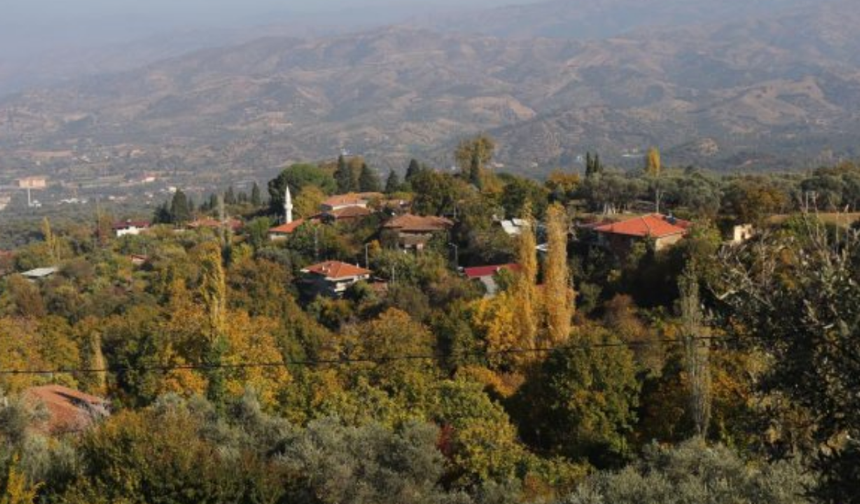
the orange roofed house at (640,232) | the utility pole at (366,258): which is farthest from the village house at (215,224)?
the orange roofed house at (640,232)

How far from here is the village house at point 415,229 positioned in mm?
34531

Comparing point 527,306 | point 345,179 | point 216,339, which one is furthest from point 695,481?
point 345,179

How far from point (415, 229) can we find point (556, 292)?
47.7 feet

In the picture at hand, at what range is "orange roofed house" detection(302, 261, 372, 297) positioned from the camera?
3103 cm

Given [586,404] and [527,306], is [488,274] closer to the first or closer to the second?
[527,306]

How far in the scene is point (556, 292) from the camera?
21078 millimetres

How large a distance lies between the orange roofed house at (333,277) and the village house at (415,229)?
2741 mm

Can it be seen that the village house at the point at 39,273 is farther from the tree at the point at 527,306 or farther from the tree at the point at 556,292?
the tree at the point at 556,292

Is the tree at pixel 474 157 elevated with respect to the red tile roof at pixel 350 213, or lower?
elevated

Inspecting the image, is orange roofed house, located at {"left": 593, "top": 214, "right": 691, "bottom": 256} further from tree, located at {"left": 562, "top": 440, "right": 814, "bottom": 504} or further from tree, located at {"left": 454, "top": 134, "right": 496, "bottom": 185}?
tree, located at {"left": 454, "top": 134, "right": 496, "bottom": 185}

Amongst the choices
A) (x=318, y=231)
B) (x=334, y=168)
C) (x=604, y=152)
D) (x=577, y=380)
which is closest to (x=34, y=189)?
(x=604, y=152)

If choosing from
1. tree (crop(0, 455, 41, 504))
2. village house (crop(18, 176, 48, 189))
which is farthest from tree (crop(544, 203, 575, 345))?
village house (crop(18, 176, 48, 189))

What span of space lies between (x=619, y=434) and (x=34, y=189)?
152201 millimetres

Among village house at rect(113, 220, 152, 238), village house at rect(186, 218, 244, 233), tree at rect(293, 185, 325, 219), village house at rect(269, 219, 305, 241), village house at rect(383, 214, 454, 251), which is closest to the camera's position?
village house at rect(383, 214, 454, 251)
